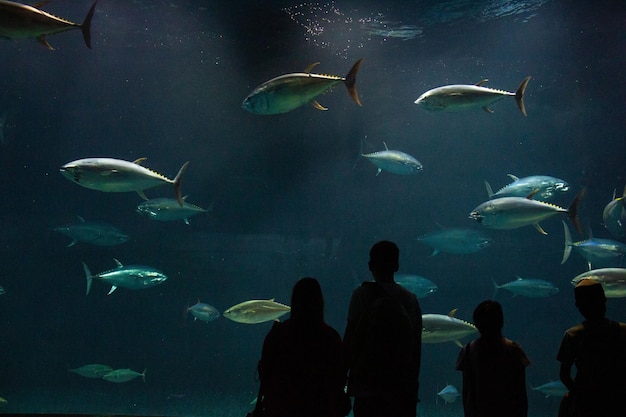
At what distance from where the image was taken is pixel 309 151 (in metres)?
15.0

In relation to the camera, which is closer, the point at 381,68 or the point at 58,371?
the point at 381,68

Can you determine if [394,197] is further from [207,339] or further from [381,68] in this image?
[207,339]

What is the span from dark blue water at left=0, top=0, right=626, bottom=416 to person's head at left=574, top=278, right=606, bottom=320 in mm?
9077

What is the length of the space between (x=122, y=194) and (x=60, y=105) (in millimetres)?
3322

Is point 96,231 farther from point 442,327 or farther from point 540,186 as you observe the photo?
point 540,186

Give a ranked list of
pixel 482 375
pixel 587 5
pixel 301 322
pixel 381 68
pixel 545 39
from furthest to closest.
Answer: pixel 381 68, pixel 545 39, pixel 587 5, pixel 482 375, pixel 301 322

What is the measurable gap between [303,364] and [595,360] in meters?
1.75

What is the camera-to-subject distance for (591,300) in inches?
107

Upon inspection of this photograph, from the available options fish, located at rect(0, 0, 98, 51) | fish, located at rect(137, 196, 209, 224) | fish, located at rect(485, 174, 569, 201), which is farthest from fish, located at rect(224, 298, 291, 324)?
fish, located at rect(0, 0, 98, 51)

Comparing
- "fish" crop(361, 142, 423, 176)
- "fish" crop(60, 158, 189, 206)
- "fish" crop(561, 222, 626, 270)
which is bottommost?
"fish" crop(561, 222, 626, 270)

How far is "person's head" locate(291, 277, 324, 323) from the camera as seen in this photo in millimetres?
2393

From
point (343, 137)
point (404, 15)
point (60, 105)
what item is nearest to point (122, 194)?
point (60, 105)

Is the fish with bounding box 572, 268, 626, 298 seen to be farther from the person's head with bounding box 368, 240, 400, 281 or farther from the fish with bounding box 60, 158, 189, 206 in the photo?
the fish with bounding box 60, 158, 189, 206

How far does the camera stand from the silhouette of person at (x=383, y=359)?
2.57 meters
